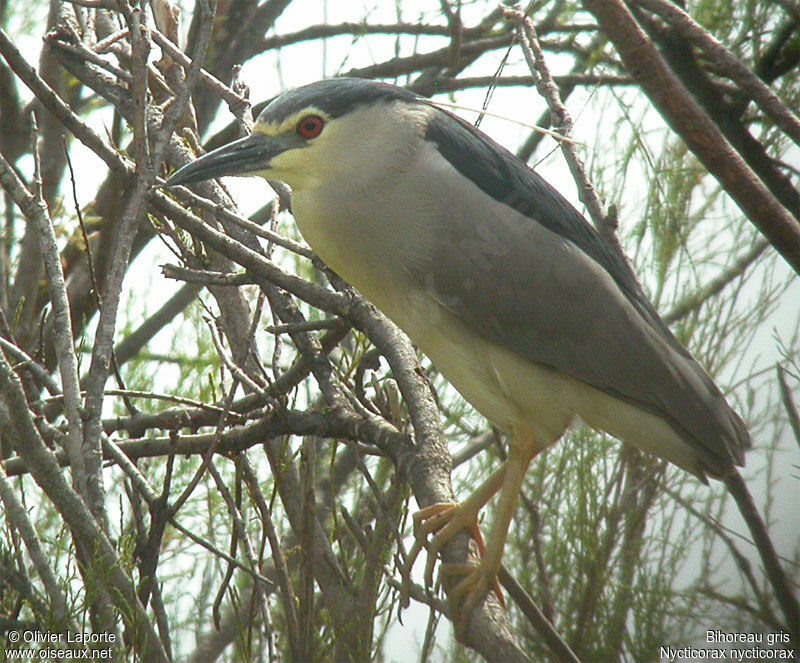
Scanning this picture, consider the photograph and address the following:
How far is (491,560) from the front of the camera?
1791mm

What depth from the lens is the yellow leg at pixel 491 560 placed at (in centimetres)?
164

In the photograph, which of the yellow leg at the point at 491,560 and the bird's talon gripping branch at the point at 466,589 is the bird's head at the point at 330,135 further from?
the bird's talon gripping branch at the point at 466,589

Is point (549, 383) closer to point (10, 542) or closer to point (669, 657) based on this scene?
point (669, 657)

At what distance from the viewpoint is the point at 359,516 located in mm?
2297

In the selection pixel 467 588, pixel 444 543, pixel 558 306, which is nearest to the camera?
pixel 467 588

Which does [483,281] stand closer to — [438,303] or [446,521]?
[438,303]

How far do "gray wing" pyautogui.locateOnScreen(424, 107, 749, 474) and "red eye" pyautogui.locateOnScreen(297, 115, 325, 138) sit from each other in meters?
0.23

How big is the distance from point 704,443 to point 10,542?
1.22 meters

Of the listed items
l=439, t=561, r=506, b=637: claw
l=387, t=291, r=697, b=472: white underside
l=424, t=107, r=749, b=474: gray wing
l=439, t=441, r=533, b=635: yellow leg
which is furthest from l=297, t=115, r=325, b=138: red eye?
l=439, t=561, r=506, b=637: claw

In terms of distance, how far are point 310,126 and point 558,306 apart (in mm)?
597

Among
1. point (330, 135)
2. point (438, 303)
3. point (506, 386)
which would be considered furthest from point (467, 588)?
point (330, 135)

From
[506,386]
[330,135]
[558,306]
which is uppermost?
[330,135]

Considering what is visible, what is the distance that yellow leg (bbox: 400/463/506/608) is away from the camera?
186 cm

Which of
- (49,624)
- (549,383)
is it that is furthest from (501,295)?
(49,624)
